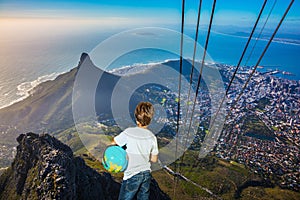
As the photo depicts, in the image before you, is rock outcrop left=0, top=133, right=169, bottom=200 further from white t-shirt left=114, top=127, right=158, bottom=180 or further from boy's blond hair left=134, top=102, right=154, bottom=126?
boy's blond hair left=134, top=102, right=154, bottom=126

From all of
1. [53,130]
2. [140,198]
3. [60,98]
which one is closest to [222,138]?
[53,130]

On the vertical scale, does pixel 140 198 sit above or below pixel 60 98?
above

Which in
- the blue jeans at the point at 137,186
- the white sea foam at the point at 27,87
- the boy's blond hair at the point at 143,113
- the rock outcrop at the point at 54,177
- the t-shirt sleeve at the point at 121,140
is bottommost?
the white sea foam at the point at 27,87

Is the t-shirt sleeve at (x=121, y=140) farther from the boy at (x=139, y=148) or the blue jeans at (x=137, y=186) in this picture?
the blue jeans at (x=137, y=186)

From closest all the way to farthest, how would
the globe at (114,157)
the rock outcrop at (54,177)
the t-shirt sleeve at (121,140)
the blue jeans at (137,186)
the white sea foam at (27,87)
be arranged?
the globe at (114,157)
the t-shirt sleeve at (121,140)
the blue jeans at (137,186)
the rock outcrop at (54,177)
the white sea foam at (27,87)

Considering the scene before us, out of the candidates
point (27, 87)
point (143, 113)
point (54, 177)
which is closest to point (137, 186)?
point (143, 113)

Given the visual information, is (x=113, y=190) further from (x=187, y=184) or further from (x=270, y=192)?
(x=270, y=192)

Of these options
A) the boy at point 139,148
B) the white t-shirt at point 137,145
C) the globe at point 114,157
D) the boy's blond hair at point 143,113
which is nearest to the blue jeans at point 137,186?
the boy at point 139,148
